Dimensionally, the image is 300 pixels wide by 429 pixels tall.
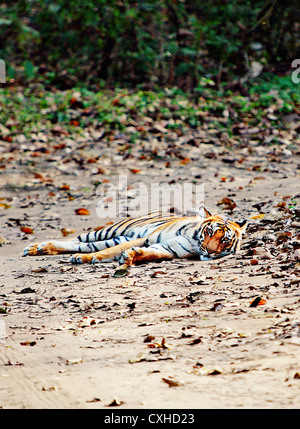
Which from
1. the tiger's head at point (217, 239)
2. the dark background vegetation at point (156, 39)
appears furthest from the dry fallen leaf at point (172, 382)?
the dark background vegetation at point (156, 39)

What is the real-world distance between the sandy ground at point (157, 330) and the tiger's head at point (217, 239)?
4.6 inches

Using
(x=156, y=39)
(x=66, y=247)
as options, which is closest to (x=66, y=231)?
(x=66, y=247)

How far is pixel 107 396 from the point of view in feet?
8.52

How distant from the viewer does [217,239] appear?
5.12 meters

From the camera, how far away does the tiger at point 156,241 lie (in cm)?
515

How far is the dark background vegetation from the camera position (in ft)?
43.7

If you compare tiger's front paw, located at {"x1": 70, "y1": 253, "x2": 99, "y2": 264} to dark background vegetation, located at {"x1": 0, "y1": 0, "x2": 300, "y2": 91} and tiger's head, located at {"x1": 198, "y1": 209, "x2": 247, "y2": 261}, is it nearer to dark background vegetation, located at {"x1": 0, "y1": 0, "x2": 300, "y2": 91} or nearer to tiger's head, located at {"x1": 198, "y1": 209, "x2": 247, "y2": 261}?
tiger's head, located at {"x1": 198, "y1": 209, "x2": 247, "y2": 261}

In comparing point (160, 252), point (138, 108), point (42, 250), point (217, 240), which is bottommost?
point (42, 250)

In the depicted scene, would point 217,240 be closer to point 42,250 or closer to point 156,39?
point 42,250

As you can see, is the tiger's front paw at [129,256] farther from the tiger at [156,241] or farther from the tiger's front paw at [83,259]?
the tiger's front paw at [83,259]

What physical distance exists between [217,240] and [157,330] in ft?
6.04
